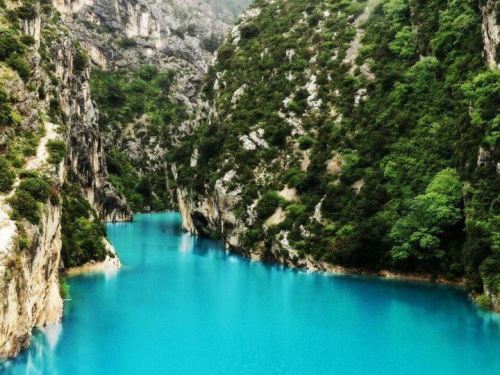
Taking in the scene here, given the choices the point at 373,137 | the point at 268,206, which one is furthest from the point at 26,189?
the point at 373,137

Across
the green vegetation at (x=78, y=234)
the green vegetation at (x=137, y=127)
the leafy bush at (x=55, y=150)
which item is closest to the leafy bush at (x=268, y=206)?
the green vegetation at (x=78, y=234)

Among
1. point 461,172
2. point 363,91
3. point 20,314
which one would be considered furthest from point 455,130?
point 20,314

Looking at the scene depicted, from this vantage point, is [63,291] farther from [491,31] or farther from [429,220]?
[491,31]

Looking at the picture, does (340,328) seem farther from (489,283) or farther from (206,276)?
(206,276)

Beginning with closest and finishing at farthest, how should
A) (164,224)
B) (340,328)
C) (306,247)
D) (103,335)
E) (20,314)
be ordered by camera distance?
(20,314) → (103,335) → (340,328) → (306,247) → (164,224)

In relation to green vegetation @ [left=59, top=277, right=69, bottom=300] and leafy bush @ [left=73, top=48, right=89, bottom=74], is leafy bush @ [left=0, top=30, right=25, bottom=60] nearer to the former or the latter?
green vegetation @ [left=59, top=277, right=69, bottom=300]

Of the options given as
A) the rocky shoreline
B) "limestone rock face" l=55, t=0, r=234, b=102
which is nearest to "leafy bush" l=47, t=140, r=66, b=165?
the rocky shoreline
